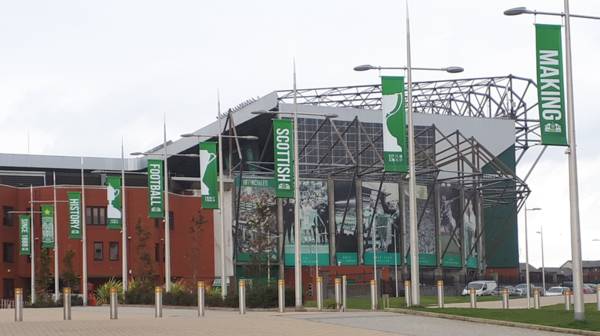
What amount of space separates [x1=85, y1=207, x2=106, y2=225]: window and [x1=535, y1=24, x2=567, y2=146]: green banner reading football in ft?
250

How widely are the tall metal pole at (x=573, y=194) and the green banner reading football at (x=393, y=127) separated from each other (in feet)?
36.4

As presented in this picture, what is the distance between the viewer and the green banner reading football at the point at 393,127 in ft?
126

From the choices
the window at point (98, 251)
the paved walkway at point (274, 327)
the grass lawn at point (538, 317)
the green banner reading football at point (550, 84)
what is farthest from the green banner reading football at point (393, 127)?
the window at point (98, 251)

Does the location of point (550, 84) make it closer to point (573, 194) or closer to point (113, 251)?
point (573, 194)

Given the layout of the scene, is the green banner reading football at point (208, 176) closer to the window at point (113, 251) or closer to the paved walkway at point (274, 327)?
the paved walkway at point (274, 327)

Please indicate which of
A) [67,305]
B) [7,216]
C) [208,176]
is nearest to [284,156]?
→ [208,176]

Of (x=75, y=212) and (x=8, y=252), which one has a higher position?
(x=75, y=212)

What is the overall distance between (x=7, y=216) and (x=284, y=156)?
58.7m

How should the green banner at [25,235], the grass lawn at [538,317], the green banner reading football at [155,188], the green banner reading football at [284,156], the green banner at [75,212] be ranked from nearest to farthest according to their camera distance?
the grass lawn at [538,317]
the green banner reading football at [284,156]
the green banner reading football at [155,188]
the green banner at [75,212]
the green banner at [25,235]

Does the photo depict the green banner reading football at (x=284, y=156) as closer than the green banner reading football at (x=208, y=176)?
Yes

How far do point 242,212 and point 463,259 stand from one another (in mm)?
25946

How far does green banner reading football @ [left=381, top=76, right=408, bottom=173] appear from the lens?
38.5 m

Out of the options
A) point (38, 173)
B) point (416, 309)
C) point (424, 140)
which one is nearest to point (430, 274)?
point (424, 140)

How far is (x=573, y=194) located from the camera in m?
27.5
